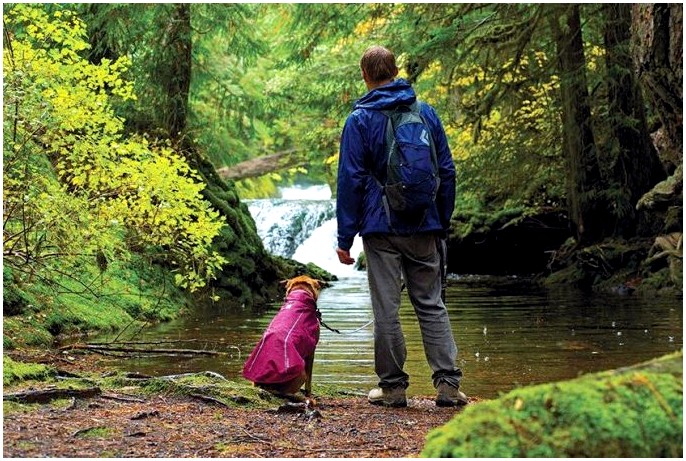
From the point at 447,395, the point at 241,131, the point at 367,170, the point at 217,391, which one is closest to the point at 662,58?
the point at 367,170

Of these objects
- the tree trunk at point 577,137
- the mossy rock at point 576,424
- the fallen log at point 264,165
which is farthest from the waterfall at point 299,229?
the mossy rock at point 576,424

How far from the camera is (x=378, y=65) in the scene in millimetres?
5398

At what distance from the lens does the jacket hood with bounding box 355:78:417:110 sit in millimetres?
5285

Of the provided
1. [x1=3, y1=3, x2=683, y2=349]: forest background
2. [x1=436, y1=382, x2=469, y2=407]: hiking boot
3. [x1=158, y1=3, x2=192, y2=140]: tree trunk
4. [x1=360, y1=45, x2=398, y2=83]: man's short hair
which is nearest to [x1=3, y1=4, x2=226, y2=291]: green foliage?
[x1=3, y1=3, x2=683, y2=349]: forest background

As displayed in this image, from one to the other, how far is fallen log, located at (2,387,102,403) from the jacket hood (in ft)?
7.07

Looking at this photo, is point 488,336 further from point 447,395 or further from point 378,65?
point 378,65

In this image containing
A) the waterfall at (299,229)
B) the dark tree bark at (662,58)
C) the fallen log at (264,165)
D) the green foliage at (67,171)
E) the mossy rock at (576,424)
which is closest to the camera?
the mossy rock at (576,424)

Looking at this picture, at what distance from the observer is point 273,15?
18594mm

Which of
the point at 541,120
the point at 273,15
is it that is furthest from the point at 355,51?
the point at 541,120

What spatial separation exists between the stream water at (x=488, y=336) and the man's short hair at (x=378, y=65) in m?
2.25

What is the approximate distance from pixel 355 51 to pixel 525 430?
2130 cm

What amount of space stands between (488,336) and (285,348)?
447 centimetres

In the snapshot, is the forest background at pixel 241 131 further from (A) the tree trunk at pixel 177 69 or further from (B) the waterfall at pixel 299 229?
(B) the waterfall at pixel 299 229

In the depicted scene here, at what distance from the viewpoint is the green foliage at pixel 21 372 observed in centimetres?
544
